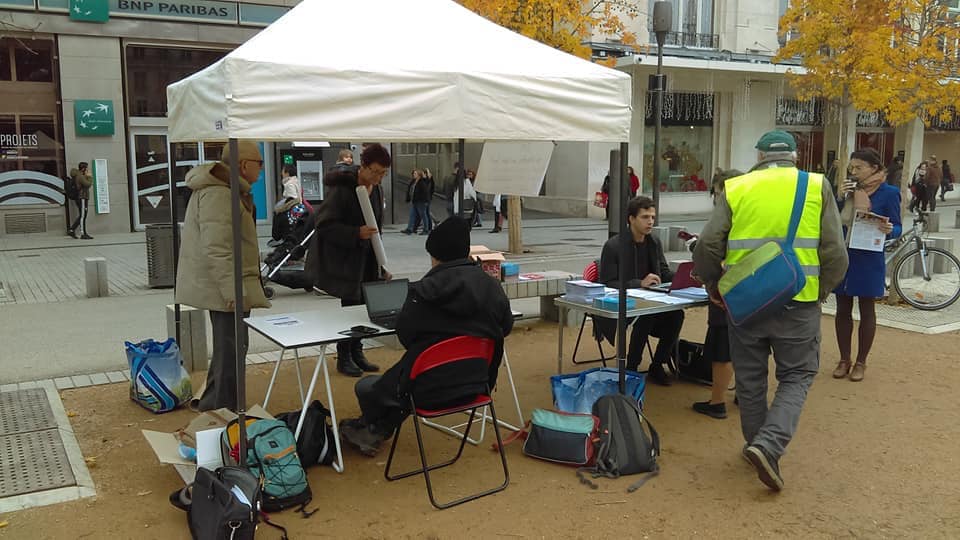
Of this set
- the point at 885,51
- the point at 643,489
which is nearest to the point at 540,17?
the point at 885,51

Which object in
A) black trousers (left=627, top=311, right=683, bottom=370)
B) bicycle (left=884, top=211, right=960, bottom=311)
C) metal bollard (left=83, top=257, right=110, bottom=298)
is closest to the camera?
black trousers (left=627, top=311, right=683, bottom=370)

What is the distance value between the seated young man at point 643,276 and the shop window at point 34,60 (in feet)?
52.6

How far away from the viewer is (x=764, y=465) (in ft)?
13.3

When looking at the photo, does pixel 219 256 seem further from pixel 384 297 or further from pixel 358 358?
pixel 358 358

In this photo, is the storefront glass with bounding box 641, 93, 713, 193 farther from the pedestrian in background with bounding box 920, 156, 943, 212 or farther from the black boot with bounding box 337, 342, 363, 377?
the black boot with bounding box 337, 342, 363, 377

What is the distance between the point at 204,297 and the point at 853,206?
5155 mm

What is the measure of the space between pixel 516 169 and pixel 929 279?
17.5 feet

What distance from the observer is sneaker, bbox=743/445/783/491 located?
13.3 feet

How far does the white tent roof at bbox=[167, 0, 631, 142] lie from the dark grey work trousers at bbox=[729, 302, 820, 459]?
1362 millimetres

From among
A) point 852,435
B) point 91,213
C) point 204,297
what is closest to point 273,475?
point 204,297

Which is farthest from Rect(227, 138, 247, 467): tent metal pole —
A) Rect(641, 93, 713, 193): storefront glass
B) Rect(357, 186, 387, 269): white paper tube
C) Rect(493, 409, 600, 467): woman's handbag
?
Rect(641, 93, 713, 193): storefront glass

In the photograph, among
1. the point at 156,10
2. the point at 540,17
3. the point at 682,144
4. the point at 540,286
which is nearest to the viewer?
the point at 540,286

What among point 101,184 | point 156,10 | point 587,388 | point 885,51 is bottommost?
point 587,388

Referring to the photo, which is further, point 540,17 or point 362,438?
point 540,17
